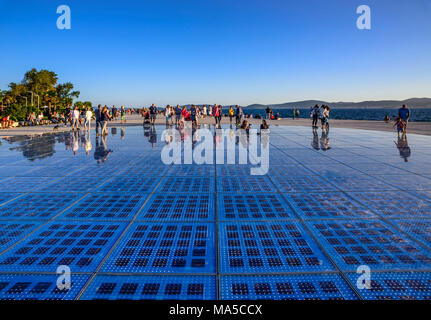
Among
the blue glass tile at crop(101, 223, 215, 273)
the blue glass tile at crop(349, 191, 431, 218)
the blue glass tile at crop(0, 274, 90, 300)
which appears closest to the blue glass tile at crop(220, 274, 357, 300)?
the blue glass tile at crop(101, 223, 215, 273)

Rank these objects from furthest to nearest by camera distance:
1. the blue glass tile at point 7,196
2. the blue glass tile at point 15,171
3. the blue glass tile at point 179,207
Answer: the blue glass tile at point 15,171
the blue glass tile at point 7,196
the blue glass tile at point 179,207

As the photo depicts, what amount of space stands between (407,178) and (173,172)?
20.2 feet

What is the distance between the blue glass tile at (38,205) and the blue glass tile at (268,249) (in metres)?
3.14

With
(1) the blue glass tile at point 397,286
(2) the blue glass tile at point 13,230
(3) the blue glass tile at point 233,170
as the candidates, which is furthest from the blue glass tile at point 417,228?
(2) the blue glass tile at point 13,230

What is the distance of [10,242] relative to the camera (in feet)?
12.9

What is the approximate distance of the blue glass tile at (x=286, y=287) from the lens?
282 cm

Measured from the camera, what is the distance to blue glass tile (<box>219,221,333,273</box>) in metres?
3.36

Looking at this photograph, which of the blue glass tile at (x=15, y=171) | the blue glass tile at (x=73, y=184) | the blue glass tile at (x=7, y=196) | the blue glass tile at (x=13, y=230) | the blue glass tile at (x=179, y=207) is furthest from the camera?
the blue glass tile at (x=15, y=171)

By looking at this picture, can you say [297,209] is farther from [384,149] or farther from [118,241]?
[384,149]

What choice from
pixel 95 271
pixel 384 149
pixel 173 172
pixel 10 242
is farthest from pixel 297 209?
pixel 384 149

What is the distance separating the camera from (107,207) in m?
5.28

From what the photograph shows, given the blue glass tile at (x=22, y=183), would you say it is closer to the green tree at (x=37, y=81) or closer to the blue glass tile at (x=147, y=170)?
the blue glass tile at (x=147, y=170)

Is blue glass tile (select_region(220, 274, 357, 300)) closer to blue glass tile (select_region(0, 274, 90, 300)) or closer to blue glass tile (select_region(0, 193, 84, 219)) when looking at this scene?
blue glass tile (select_region(0, 274, 90, 300))
